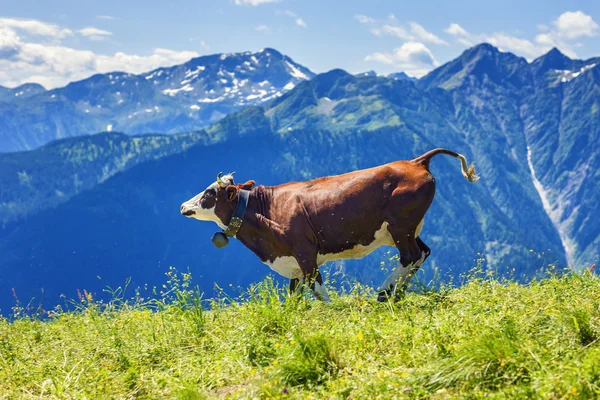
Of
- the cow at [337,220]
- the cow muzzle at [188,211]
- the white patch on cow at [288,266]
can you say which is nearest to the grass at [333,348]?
the cow at [337,220]

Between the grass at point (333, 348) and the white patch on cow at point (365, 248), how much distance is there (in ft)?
4.21

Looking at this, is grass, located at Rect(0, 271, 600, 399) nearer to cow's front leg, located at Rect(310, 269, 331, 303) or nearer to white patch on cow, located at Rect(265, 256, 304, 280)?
cow's front leg, located at Rect(310, 269, 331, 303)

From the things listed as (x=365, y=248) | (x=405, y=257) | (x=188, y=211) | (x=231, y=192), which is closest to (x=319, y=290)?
(x=365, y=248)

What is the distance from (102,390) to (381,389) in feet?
11.9

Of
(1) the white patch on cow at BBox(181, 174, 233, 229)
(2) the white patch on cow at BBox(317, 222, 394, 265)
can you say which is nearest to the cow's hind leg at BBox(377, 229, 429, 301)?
(2) the white patch on cow at BBox(317, 222, 394, 265)

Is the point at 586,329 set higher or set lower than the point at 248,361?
higher

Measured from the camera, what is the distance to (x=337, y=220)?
12.3 m

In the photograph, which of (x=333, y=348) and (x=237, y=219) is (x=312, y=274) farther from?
(x=333, y=348)

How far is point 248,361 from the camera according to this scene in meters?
7.97

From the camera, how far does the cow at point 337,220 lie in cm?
1197

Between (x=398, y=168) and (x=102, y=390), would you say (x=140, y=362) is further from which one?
(x=398, y=168)

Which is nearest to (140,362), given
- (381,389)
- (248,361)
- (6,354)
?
(248,361)

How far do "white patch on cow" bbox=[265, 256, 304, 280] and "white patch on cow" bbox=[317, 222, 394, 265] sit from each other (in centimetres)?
46

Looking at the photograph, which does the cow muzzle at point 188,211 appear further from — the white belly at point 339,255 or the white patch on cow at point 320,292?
the white patch on cow at point 320,292
